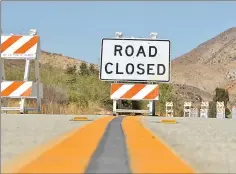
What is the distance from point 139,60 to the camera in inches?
605

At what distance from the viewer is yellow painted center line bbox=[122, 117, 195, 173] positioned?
4.87 m

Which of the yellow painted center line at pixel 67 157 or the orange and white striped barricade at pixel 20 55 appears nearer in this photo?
the yellow painted center line at pixel 67 157

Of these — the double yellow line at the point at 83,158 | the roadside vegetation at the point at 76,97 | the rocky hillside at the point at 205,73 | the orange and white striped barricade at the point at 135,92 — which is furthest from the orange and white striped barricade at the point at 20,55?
the rocky hillside at the point at 205,73

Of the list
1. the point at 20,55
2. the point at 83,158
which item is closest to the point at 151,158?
the point at 83,158

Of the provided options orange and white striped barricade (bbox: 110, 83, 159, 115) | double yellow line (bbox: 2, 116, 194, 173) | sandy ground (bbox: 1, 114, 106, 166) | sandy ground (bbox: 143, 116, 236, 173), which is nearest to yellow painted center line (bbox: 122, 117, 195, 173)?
double yellow line (bbox: 2, 116, 194, 173)

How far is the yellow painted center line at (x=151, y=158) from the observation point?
4.87m

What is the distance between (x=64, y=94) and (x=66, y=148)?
12.4 m

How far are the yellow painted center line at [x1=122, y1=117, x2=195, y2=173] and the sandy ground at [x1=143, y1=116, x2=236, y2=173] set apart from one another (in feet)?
0.89

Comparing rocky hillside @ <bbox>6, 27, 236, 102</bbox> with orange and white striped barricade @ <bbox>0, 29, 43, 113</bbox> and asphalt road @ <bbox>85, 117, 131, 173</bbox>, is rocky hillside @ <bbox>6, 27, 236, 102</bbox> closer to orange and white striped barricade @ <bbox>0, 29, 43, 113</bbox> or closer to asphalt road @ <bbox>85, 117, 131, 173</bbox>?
orange and white striped barricade @ <bbox>0, 29, 43, 113</bbox>

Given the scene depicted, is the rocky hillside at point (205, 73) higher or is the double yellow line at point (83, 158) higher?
the rocky hillside at point (205, 73)

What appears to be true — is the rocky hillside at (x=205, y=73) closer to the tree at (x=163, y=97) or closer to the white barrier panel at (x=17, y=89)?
the tree at (x=163, y=97)

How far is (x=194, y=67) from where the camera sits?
15188 centimetres

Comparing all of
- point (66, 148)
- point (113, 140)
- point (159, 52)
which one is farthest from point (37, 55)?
point (66, 148)

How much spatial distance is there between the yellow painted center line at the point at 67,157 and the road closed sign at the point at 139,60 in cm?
785
